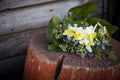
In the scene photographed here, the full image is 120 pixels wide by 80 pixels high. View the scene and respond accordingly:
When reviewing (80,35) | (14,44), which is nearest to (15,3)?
(14,44)

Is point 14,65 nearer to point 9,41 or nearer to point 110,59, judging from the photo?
point 9,41

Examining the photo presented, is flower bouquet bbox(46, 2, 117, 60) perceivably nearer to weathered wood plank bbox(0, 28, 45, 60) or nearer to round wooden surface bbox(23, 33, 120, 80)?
round wooden surface bbox(23, 33, 120, 80)

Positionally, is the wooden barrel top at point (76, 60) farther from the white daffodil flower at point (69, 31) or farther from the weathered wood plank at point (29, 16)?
the weathered wood plank at point (29, 16)

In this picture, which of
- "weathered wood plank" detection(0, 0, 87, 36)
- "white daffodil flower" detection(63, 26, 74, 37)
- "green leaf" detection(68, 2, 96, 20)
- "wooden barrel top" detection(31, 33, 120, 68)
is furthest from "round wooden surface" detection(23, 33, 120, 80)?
"weathered wood plank" detection(0, 0, 87, 36)

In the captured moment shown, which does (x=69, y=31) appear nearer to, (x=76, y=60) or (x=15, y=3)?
A: (x=76, y=60)

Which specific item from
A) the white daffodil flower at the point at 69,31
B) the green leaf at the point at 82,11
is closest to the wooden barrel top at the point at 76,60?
the white daffodil flower at the point at 69,31
